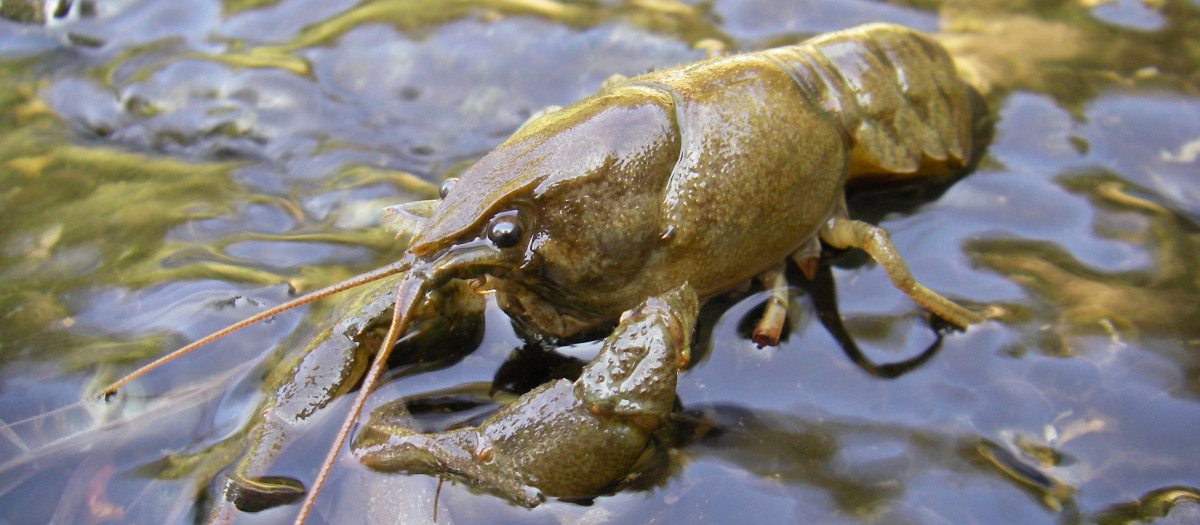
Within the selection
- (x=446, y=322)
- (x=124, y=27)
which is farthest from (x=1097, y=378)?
(x=124, y=27)

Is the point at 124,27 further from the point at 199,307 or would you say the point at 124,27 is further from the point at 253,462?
the point at 253,462

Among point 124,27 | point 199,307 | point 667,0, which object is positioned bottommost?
point 199,307

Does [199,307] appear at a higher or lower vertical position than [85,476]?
higher

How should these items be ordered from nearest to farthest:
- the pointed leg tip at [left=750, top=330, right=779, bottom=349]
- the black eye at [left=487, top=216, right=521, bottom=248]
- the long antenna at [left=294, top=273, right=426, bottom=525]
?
the long antenna at [left=294, top=273, right=426, bottom=525], the black eye at [left=487, top=216, right=521, bottom=248], the pointed leg tip at [left=750, top=330, right=779, bottom=349]

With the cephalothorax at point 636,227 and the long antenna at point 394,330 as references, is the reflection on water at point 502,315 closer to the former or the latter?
the cephalothorax at point 636,227

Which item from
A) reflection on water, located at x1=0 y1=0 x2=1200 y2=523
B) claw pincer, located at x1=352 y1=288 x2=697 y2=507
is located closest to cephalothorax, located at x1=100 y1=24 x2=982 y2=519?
claw pincer, located at x1=352 y1=288 x2=697 y2=507

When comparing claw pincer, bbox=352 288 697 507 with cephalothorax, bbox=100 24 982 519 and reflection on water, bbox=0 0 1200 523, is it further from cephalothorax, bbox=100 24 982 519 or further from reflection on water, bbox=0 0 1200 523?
reflection on water, bbox=0 0 1200 523

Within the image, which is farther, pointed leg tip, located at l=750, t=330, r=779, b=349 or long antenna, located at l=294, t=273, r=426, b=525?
pointed leg tip, located at l=750, t=330, r=779, b=349
